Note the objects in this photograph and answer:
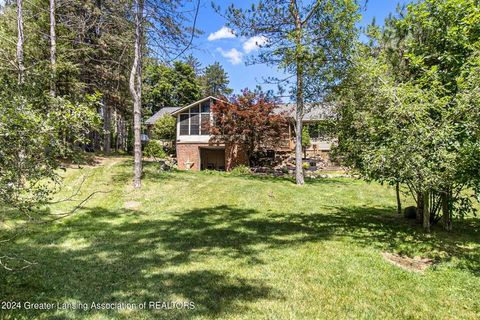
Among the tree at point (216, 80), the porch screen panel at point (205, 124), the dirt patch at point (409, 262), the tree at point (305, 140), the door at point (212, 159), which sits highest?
the tree at point (216, 80)

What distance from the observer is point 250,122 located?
19141mm

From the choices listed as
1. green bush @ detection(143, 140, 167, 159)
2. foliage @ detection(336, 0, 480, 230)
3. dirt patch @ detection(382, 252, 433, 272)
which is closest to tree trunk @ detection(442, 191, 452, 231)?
foliage @ detection(336, 0, 480, 230)

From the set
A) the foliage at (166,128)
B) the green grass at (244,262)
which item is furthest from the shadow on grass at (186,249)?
the foliage at (166,128)

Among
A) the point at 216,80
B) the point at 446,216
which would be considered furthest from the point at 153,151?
the point at 216,80

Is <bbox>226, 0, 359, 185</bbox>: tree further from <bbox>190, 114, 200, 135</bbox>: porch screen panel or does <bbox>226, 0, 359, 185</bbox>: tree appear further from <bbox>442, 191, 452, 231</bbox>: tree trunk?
<bbox>190, 114, 200, 135</bbox>: porch screen panel

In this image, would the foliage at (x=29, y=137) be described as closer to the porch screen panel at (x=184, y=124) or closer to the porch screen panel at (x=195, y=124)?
the porch screen panel at (x=195, y=124)

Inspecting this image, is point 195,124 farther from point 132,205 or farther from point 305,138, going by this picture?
point 132,205

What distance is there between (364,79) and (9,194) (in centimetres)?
653

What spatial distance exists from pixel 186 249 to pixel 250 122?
13960 millimetres

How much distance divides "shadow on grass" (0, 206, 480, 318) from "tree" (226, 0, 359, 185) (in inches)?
177

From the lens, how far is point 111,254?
5.52 m

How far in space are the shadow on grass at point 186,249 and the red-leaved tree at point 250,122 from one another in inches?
406

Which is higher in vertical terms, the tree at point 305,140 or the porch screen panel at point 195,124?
the porch screen panel at point 195,124

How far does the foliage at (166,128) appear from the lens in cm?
2812
